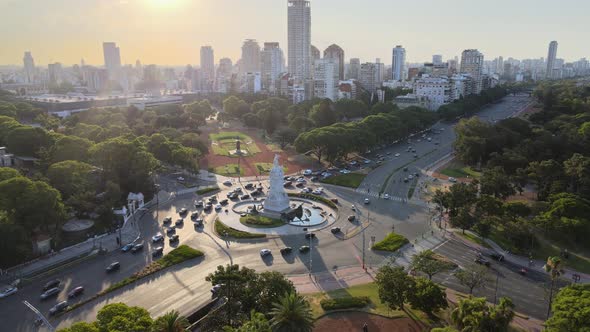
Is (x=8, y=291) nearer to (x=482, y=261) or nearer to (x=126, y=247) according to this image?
(x=126, y=247)

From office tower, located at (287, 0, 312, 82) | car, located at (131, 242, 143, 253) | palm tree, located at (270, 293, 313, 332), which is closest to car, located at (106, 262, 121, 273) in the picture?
car, located at (131, 242, 143, 253)

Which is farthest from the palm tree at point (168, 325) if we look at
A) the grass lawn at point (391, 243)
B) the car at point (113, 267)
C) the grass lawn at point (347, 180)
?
the grass lawn at point (347, 180)

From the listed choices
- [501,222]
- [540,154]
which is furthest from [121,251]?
[540,154]

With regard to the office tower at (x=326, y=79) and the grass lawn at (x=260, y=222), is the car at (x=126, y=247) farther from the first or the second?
the office tower at (x=326, y=79)

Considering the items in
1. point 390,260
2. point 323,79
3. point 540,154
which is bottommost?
point 390,260

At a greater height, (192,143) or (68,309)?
(192,143)

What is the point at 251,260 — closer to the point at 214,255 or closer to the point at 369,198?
the point at 214,255
